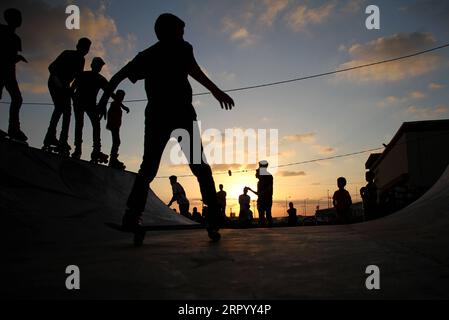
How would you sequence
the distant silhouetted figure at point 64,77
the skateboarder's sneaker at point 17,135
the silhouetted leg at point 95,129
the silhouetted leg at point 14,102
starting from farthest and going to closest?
the silhouetted leg at point 95,129 → the distant silhouetted figure at point 64,77 → the skateboarder's sneaker at point 17,135 → the silhouetted leg at point 14,102

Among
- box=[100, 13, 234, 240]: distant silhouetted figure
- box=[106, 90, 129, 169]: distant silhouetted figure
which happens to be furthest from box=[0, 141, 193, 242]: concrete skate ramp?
box=[106, 90, 129, 169]: distant silhouetted figure

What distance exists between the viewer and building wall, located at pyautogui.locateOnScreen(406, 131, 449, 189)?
25359 mm

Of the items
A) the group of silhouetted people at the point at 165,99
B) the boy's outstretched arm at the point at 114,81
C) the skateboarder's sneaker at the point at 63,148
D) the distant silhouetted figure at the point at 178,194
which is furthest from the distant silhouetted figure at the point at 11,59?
the distant silhouetted figure at the point at 178,194

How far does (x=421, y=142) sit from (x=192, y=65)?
27.5 m

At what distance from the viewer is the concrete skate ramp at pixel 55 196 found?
392 centimetres

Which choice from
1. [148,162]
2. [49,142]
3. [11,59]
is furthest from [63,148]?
[148,162]

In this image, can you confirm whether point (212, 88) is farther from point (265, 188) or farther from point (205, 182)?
point (265, 188)

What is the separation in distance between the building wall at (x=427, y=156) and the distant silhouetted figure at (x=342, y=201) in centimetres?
1966

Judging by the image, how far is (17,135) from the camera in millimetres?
6137

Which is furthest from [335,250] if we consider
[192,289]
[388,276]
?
[192,289]

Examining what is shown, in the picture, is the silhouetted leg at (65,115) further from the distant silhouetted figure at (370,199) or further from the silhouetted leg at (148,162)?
the distant silhouetted figure at (370,199)
